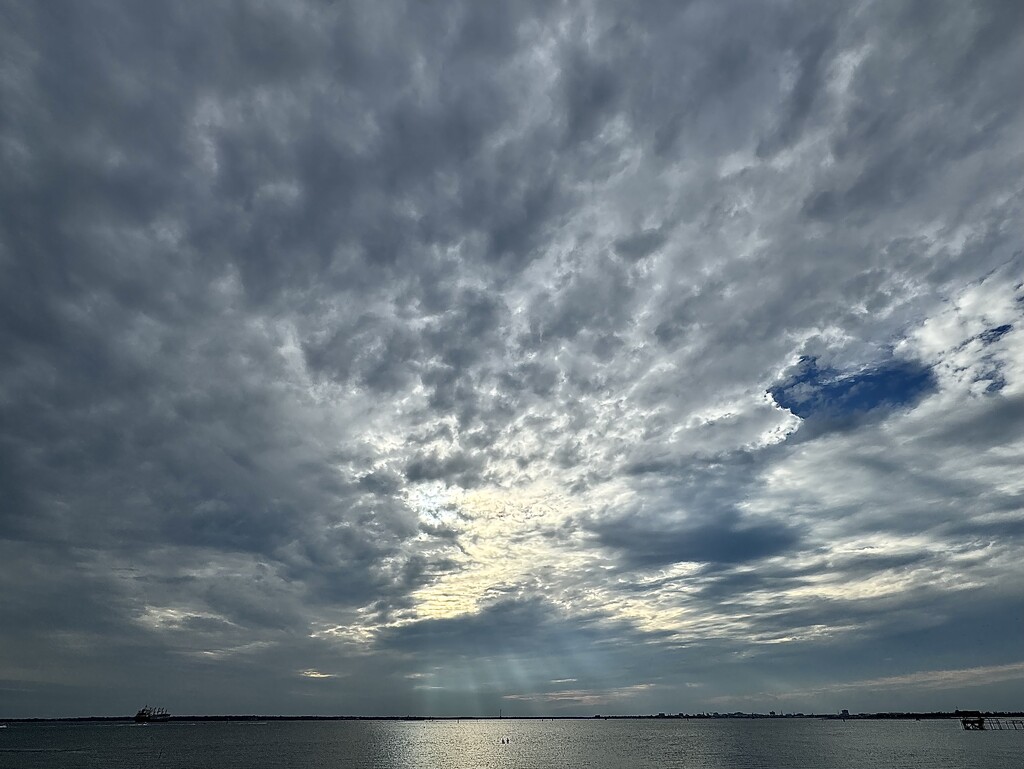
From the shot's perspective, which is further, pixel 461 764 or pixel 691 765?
pixel 461 764

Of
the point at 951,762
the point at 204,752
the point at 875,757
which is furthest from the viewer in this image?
the point at 204,752

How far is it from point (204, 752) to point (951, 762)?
191 metres

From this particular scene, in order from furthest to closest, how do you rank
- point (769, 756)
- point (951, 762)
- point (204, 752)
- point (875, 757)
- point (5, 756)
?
1. point (204, 752)
2. point (5, 756)
3. point (769, 756)
4. point (875, 757)
5. point (951, 762)

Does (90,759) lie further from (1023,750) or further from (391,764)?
(1023,750)

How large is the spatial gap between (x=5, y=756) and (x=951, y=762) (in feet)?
759

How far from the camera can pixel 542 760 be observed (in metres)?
154

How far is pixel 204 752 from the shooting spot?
18338 centimetres

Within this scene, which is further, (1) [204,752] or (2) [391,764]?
(1) [204,752]

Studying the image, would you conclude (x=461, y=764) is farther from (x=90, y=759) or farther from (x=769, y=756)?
(x=90, y=759)

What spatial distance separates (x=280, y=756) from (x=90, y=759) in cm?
4558

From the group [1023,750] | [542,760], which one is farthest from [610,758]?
[1023,750]

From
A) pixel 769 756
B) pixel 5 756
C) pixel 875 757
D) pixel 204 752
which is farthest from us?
pixel 204 752

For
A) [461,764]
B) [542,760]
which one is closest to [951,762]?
[542,760]

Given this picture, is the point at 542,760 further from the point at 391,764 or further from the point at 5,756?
the point at 5,756
